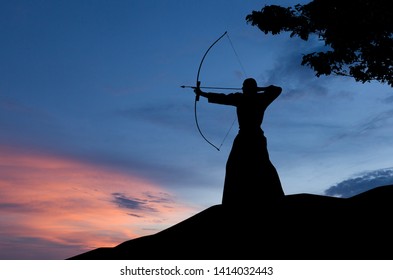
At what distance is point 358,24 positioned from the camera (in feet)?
39.2

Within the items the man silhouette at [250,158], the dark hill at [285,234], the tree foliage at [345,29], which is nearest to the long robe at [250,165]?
the man silhouette at [250,158]

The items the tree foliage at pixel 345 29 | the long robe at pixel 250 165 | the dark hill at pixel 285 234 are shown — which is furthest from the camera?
the tree foliage at pixel 345 29

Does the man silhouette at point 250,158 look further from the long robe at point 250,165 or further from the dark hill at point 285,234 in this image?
the dark hill at point 285,234

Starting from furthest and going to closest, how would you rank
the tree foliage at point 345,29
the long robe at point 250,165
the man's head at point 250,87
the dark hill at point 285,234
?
the tree foliage at point 345,29 < the man's head at point 250,87 < the long robe at point 250,165 < the dark hill at point 285,234

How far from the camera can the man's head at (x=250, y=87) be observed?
929cm

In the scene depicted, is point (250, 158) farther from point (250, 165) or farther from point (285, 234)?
point (285, 234)

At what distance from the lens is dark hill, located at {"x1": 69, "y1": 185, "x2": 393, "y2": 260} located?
8.32 metres

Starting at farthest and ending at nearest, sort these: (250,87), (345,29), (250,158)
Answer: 1. (345,29)
2. (250,87)
3. (250,158)

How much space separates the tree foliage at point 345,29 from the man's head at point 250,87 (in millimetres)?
4102

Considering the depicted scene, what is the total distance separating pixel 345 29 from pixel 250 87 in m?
4.38

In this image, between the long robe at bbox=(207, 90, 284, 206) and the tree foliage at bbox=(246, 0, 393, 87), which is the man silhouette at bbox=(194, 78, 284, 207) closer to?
the long robe at bbox=(207, 90, 284, 206)

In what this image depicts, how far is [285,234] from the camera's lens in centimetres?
898

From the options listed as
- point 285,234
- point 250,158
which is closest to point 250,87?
point 250,158
